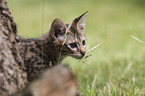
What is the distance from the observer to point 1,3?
2.05m

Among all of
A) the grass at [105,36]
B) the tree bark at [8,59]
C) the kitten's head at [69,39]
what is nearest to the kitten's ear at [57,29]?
the kitten's head at [69,39]

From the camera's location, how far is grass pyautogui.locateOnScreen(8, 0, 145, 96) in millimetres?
3310

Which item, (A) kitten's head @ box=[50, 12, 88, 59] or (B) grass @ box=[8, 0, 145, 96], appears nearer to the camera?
(B) grass @ box=[8, 0, 145, 96]

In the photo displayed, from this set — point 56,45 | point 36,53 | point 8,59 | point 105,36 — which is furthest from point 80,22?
point 105,36

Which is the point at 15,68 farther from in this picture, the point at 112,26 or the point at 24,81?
the point at 112,26

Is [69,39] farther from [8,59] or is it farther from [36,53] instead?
[8,59]

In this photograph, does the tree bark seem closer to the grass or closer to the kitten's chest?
the grass

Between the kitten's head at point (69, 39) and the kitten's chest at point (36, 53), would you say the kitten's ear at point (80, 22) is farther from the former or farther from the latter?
the kitten's chest at point (36, 53)

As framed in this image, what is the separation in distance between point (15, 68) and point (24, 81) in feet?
0.72

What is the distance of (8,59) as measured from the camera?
198 cm

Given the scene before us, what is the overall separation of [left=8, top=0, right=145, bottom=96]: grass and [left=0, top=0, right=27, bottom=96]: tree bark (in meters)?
0.50

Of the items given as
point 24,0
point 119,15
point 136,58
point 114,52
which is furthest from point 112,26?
point 24,0

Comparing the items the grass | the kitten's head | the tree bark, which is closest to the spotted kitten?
the kitten's head

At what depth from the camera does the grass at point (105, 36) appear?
331 cm
